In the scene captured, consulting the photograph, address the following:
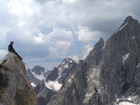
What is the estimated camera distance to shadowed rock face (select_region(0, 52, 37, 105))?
18.7 metres

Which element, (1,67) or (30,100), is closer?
(1,67)

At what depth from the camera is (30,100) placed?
2133cm

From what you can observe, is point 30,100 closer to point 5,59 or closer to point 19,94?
point 19,94

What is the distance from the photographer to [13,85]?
19844 millimetres

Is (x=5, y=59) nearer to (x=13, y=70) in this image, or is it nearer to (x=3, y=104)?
(x=13, y=70)

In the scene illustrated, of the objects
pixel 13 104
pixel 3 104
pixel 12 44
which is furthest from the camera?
pixel 12 44

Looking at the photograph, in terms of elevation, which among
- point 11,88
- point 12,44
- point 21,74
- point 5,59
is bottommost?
point 11,88

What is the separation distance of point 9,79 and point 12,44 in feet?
14.9

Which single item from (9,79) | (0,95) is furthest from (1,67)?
(0,95)

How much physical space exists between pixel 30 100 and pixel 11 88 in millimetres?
2575

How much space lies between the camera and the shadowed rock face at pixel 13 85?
18.7 metres

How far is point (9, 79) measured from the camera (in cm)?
1944

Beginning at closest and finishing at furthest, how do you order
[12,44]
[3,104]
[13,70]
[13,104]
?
[3,104], [13,104], [13,70], [12,44]

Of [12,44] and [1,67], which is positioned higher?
[12,44]
